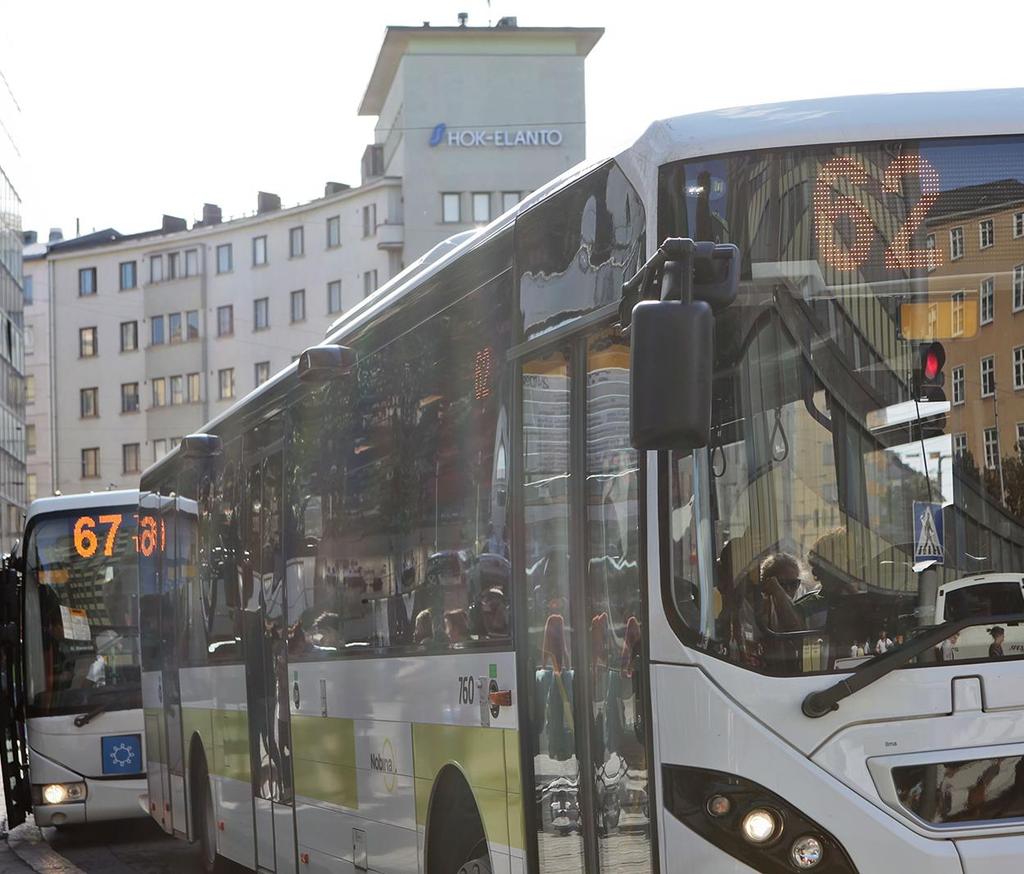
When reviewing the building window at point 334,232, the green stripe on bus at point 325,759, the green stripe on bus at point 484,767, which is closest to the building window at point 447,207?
the building window at point 334,232

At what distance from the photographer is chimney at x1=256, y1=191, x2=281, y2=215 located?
78.5 m

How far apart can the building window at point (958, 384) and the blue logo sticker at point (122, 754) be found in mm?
13021

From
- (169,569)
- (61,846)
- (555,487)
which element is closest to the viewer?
(555,487)

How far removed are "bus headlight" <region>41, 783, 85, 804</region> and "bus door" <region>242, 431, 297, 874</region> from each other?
20.1 feet

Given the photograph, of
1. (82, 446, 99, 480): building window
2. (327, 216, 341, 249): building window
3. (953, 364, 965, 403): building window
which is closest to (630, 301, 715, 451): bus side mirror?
(953, 364, 965, 403): building window

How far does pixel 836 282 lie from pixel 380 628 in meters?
3.47

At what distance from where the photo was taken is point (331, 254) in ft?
241

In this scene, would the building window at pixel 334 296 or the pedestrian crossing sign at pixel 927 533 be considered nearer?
the pedestrian crossing sign at pixel 927 533

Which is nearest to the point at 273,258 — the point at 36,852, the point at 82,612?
the point at 82,612

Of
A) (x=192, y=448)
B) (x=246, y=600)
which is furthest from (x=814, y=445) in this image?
(x=192, y=448)

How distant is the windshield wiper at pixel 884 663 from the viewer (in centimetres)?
507

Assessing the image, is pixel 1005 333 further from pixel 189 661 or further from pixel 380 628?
pixel 189 661

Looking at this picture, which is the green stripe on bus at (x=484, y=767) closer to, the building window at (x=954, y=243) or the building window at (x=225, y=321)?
the building window at (x=954, y=243)

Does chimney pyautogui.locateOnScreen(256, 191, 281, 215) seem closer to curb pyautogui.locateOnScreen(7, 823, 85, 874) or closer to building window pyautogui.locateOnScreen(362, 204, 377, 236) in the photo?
building window pyautogui.locateOnScreen(362, 204, 377, 236)
